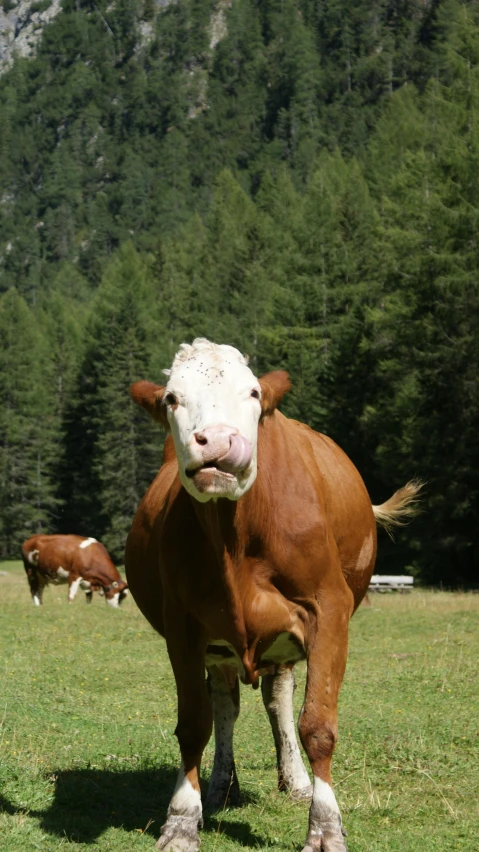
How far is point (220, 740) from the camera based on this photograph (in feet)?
22.4

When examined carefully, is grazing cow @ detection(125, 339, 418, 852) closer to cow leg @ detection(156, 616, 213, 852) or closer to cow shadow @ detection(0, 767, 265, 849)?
cow leg @ detection(156, 616, 213, 852)

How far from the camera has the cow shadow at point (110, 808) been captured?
589cm

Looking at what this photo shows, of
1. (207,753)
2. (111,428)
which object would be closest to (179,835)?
(207,753)

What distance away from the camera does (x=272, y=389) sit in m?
5.37

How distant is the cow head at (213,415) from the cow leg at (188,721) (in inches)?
46.2

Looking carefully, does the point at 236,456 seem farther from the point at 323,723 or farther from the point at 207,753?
the point at 207,753

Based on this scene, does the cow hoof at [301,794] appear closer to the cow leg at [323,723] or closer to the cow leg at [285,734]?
the cow leg at [285,734]

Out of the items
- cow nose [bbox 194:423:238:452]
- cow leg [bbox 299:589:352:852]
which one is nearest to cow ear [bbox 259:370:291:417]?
cow nose [bbox 194:423:238:452]

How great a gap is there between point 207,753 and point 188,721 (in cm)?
248

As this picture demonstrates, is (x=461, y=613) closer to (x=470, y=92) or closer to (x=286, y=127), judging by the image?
(x=470, y=92)

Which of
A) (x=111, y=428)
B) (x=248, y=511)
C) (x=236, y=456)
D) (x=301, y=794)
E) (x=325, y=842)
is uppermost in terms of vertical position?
(x=236, y=456)

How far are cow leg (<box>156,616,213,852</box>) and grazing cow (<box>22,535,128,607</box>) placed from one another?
755 inches

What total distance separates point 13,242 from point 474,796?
141 m

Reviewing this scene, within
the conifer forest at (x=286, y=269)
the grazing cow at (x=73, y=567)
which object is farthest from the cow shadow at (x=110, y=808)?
the conifer forest at (x=286, y=269)
